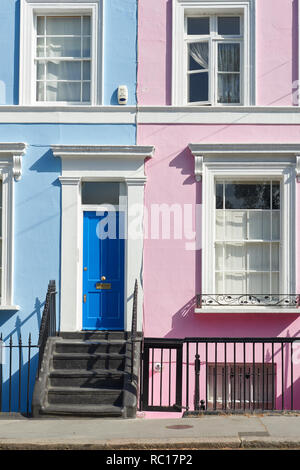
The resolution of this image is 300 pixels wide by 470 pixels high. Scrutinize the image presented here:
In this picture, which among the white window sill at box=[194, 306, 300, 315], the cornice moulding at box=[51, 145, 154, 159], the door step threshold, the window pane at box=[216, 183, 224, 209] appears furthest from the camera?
the window pane at box=[216, 183, 224, 209]

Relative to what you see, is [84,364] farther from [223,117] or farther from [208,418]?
[223,117]

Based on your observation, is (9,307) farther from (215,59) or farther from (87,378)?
(215,59)

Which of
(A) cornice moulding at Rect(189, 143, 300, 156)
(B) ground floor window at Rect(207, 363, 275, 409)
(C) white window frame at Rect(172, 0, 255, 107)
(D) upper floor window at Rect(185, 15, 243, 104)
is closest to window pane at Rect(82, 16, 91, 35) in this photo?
(C) white window frame at Rect(172, 0, 255, 107)

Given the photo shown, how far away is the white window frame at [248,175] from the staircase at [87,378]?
6.05ft

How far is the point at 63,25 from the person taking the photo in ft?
46.9

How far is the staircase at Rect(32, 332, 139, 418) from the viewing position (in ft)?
38.6

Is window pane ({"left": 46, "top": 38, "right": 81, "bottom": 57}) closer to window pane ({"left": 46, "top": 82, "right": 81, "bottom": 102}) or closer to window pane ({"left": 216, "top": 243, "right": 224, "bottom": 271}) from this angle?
window pane ({"left": 46, "top": 82, "right": 81, "bottom": 102})

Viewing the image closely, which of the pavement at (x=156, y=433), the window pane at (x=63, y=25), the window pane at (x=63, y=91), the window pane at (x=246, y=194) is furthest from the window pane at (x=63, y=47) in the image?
the pavement at (x=156, y=433)

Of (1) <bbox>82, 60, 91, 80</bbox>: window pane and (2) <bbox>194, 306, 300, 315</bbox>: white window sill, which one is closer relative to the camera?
(2) <bbox>194, 306, 300, 315</bbox>: white window sill

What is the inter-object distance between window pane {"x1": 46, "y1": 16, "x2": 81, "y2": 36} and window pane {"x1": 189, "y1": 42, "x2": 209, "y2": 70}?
198cm

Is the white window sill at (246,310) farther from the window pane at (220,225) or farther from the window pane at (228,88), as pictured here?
the window pane at (228,88)

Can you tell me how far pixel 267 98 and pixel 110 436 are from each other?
658 centimetres

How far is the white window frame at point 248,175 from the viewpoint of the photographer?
13609 millimetres

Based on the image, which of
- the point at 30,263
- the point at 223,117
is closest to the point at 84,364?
the point at 30,263
